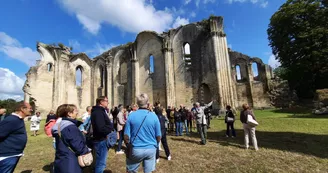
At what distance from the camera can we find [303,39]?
2066 cm

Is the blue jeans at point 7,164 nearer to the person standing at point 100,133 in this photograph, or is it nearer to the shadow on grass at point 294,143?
the person standing at point 100,133

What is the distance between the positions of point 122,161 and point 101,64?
27003 millimetres

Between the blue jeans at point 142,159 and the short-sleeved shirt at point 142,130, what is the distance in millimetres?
73

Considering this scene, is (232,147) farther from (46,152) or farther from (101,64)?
(101,64)

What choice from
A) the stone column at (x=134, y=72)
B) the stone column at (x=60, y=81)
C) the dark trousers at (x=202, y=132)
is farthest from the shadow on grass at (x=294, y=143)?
the stone column at (x=60, y=81)

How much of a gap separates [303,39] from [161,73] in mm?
17212

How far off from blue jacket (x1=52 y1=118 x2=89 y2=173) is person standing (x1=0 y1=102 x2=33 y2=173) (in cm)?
107

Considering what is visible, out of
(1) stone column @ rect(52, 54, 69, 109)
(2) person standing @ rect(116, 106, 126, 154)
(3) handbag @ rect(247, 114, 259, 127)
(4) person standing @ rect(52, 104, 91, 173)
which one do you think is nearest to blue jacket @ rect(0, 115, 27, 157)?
(4) person standing @ rect(52, 104, 91, 173)

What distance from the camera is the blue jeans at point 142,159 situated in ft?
8.85

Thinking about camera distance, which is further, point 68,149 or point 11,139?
point 11,139

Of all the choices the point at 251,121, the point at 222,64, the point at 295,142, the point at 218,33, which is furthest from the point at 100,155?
the point at 218,33

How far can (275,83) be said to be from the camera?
2312cm

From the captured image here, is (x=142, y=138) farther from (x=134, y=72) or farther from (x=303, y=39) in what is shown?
(x=303, y=39)

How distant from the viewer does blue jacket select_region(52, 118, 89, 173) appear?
2.54 meters
